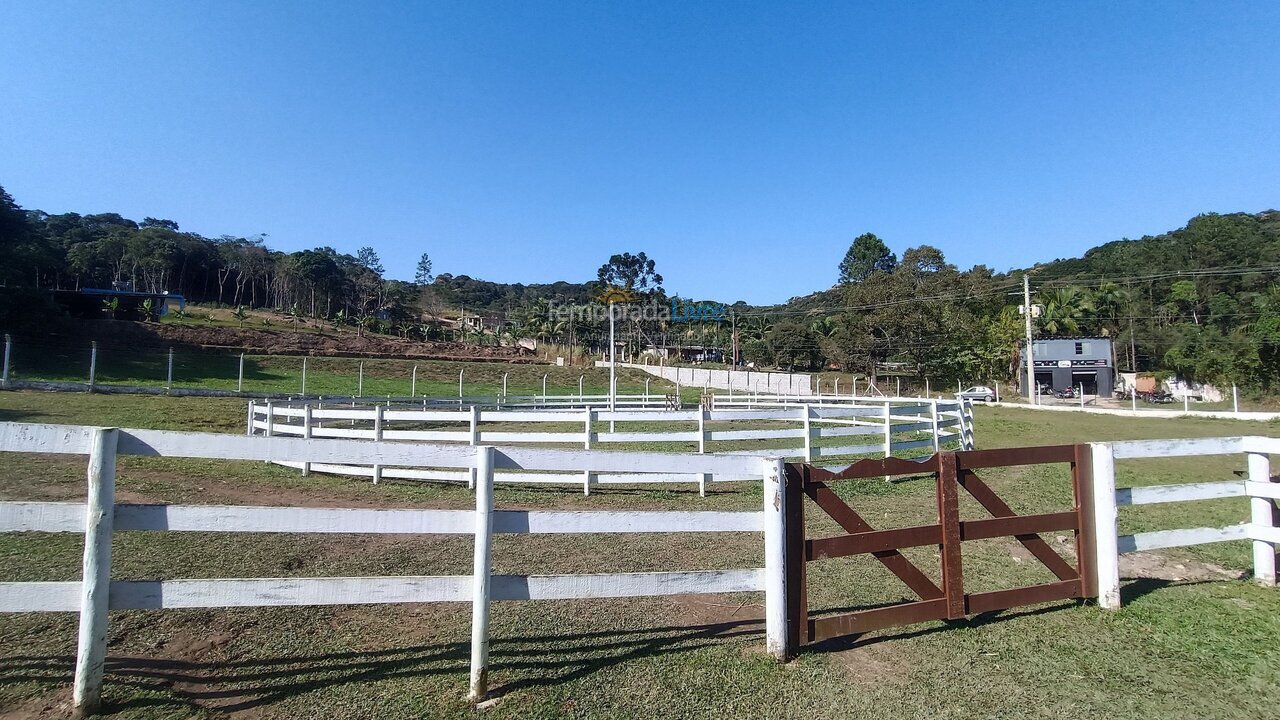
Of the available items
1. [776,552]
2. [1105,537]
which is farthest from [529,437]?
[1105,537]

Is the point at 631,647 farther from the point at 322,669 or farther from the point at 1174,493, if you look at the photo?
the point at 1174,493

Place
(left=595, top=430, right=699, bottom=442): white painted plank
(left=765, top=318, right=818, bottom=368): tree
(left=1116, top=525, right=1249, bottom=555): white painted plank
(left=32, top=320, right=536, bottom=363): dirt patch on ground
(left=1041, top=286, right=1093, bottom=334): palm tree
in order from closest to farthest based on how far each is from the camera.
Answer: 1. (left=1116, top=525, right=1249, bottom=555): white painted plank
2. (left=595, top=430, right=699, bottom=442): white painted plank
3. (left=32, top=320, right=536, bottom=363): dirt patch on ground
4. (left=1041, top=286, right=1093, bottom=334): palm tree
5. (left=765, top=318, right=818, bottom=368): tree

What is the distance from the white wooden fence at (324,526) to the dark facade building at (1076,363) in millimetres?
55108

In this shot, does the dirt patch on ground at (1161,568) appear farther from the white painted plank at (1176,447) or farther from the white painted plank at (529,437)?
the white painted plank at (529,437)

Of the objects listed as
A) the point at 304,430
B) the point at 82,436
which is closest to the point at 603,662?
the point at 82,436

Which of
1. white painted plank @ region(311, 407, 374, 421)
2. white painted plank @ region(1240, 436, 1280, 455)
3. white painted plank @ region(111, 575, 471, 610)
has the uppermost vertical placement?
white painted plank @ region(1240, 436, 1280, 455)

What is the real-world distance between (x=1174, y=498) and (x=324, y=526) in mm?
5841

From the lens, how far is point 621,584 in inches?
134

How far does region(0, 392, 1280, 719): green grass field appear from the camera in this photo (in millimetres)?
3037

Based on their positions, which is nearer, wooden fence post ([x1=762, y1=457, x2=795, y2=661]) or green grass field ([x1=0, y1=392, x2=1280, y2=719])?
green grass field ([x1=0, y1=392, x2=1280, y2=719])

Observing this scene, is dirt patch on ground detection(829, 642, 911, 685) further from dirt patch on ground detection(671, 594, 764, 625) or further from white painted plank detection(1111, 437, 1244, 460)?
white painted plank detection(1111, 437, 1244, 460)

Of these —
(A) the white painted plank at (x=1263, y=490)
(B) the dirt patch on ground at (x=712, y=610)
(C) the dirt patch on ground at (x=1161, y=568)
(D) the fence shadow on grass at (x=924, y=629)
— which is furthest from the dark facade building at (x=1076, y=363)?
Answer: (B) the dirt patch on ground at (x=712, y=610)

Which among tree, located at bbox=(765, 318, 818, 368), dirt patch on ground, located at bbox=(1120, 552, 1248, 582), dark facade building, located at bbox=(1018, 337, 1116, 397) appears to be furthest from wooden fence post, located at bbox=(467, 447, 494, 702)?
tree, located at bbox=(765, 318, 818, 368)

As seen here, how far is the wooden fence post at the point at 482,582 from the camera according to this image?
303 cm
